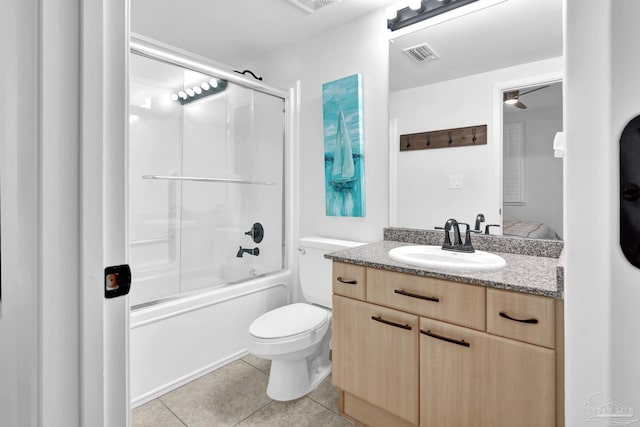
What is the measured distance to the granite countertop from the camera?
1103 millimetres

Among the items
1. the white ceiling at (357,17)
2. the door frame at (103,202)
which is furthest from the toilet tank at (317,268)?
the door frame at (103,202)

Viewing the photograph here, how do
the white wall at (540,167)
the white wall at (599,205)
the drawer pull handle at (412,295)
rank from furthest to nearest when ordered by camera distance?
the white wall at (540,167)
the drawer pull handle at (412,295)
the white wall at (599,205)

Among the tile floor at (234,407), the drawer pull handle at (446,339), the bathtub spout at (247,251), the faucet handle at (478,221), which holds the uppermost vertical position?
the faucet handle at (478,221)

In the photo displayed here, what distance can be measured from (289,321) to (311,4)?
1.96m

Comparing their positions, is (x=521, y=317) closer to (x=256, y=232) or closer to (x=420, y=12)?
(x=420, y=12)

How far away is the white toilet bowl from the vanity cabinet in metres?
0.20

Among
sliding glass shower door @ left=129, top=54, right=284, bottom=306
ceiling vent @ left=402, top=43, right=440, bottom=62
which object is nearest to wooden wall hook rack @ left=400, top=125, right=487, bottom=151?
ceiling vent @ left=402, top=43, right=440, bottom=62

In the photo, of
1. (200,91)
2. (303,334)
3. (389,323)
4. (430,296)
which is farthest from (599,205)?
(200,91)

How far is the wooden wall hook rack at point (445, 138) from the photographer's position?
171cm

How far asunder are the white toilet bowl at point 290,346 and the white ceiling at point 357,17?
59.7 inches

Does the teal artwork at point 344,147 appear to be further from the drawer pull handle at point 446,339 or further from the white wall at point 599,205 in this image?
the white wall at point 599,205

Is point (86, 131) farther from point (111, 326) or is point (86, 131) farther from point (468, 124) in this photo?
point (468, 124)

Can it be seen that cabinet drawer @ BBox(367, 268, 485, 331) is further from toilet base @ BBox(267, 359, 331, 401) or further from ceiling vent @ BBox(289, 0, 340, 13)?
ceiling vent @ BBox(289, 0, 340, 13)

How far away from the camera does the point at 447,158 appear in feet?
5.98
